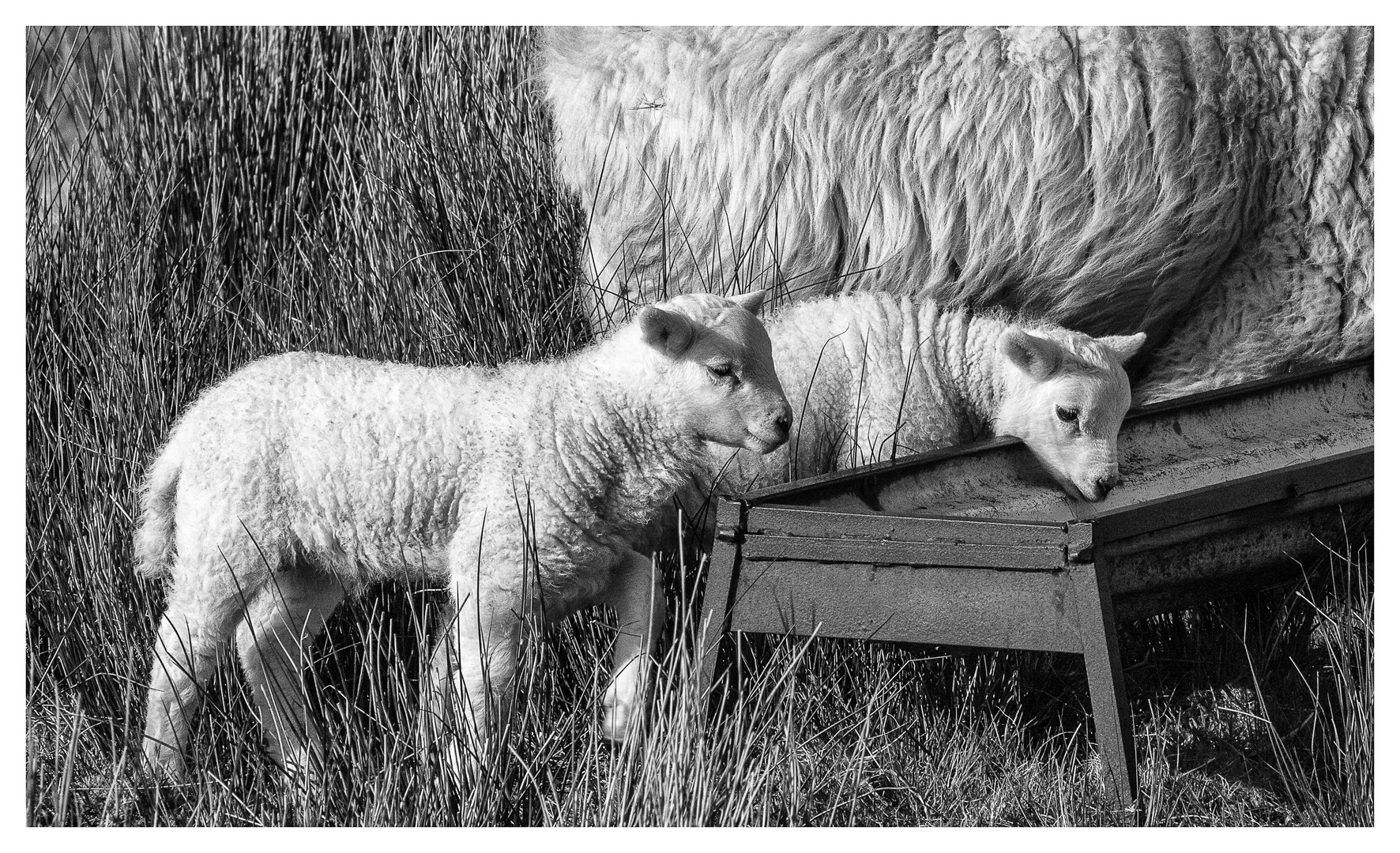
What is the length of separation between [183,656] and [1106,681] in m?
1.58

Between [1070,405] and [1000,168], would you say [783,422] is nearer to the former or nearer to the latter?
[1070,405]

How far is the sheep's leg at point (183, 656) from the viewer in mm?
2467

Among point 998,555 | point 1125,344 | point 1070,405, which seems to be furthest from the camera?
point 1125,344

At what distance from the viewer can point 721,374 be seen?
2.39 metres

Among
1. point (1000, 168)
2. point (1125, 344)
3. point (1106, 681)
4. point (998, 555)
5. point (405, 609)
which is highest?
point (1000, 168)

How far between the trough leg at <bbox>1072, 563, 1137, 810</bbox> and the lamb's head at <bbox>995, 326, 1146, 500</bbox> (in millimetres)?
780

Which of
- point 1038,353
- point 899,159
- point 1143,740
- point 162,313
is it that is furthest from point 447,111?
point 1143,740

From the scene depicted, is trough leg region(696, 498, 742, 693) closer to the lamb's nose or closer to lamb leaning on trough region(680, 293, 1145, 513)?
the lamb's nose

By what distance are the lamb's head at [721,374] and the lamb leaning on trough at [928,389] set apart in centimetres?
57

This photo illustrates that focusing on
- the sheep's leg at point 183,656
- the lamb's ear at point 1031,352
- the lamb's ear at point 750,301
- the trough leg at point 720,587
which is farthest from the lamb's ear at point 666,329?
the lamb's ear at point 1031,352

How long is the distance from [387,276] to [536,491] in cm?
141

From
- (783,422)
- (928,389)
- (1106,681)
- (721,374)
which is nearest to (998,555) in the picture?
(1106,681)

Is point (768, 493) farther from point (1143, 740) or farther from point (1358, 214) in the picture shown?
point (1358, 214)

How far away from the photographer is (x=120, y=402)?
319 cm
